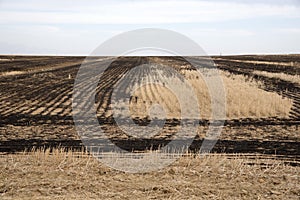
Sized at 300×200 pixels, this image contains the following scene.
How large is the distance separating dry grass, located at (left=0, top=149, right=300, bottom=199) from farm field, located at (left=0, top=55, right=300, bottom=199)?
16mm

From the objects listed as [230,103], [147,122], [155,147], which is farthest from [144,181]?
[230,103]

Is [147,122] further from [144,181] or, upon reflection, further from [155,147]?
[144,181]

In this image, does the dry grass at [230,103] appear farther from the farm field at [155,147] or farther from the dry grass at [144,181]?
the dry grass at [144,181]

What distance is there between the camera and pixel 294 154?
11.2 metres

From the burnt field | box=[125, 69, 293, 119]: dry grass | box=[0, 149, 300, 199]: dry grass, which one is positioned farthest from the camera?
box=[125, 69, 293, 119]: dry grass

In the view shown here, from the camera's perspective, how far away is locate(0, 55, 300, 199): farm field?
681cm

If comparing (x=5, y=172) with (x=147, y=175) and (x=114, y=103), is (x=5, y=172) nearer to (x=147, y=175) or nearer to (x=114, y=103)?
(x=147, y=175)

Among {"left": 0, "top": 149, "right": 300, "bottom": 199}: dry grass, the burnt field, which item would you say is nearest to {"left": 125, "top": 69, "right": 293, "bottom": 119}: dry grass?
the burnt field

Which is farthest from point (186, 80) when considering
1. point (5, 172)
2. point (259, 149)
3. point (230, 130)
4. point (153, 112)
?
point (5, 172)

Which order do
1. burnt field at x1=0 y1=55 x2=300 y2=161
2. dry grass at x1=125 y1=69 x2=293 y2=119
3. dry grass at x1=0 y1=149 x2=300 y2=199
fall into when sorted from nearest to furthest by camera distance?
1. dry grass at x1=0 y1=149 x2=300 y2=199
2. burnt field at x1=0 y1=55 x2=300 y2=161
3. dry grass at x1=125 y1=69 x2=293 y2=119

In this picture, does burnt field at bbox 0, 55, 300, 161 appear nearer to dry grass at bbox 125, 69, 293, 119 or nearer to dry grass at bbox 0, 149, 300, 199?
dry grass at bbox 125, 69, 293, 119

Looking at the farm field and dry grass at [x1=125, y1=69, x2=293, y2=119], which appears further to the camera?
dry grass at [x1=125, y1=69, x2=293, y2=119]

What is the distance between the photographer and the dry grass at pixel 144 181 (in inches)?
259

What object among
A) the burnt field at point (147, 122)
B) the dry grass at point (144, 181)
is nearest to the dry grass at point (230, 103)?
the burnt field at point (147, 122)
